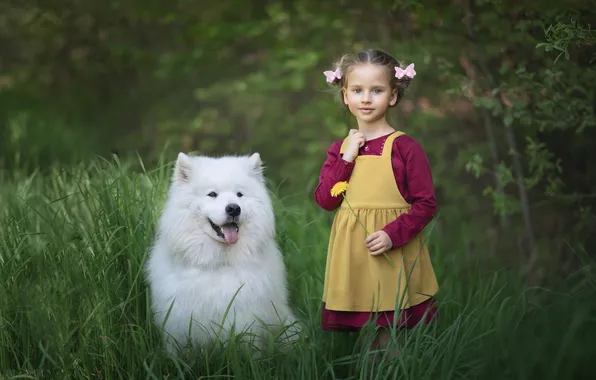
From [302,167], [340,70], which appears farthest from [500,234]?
[340,70]

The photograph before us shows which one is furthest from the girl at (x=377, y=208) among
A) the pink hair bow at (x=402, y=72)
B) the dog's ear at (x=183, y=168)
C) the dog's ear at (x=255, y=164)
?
the dog's ear at (x=183, y=168)

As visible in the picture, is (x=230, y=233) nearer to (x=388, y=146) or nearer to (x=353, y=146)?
(x=353, y=146)

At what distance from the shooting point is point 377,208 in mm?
3043

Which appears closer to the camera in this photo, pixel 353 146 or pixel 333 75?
pixel 353 146

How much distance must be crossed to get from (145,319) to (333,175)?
3.88ft

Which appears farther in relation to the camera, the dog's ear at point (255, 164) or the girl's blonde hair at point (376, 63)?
the dog's ear at point (255, 164)

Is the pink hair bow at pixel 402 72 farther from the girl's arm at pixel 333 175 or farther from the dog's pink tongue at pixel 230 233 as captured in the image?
the dog's pink tongue at pixel 230 233

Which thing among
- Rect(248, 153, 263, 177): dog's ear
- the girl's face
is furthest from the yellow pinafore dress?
Rect(248, 153, 263, 177): dog's ear

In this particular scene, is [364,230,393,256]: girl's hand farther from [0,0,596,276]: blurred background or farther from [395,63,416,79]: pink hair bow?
[0,0,596,276]: blurred background

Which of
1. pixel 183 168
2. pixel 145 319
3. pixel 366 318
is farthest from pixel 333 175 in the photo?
Answer: pixel 145 319

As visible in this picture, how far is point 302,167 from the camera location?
7168 millimetres

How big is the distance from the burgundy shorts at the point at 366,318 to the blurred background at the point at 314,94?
1433 millimetres

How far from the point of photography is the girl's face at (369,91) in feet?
9.97

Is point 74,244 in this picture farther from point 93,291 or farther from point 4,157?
point 4,157
